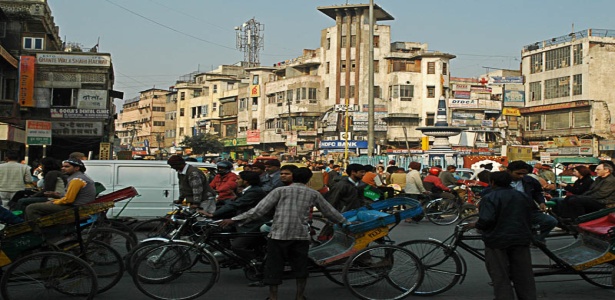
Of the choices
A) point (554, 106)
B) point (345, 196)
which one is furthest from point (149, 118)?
point (345, 196)

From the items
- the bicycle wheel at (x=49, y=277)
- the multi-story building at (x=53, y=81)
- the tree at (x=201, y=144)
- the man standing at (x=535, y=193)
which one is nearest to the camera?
the bicycle wheel at (x=49, y=277)

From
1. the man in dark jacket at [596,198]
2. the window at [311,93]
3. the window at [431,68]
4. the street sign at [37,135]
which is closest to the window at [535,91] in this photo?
the window at [431,68]

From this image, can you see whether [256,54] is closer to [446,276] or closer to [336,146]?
[336,146]

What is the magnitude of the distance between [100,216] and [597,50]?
2301 inches

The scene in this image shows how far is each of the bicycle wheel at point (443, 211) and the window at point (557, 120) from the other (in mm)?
49644

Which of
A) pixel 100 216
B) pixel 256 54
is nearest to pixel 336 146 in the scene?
pixel 100 216

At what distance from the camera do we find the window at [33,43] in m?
35.3

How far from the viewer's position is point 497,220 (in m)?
6.08

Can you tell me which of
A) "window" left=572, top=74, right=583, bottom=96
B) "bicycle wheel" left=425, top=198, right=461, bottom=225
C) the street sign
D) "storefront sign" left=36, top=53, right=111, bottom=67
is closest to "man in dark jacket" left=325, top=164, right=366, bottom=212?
"bicycle wheel" left=425, top=198, right=461, bottom=225

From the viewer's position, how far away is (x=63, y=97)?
113ft

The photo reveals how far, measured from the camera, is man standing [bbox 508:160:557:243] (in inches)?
327

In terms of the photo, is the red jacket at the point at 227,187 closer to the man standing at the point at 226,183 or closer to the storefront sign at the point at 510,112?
the man standing at the point at 226,183

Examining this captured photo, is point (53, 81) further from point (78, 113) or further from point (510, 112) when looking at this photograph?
point (510, 112)

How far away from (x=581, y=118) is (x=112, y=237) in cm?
5851
